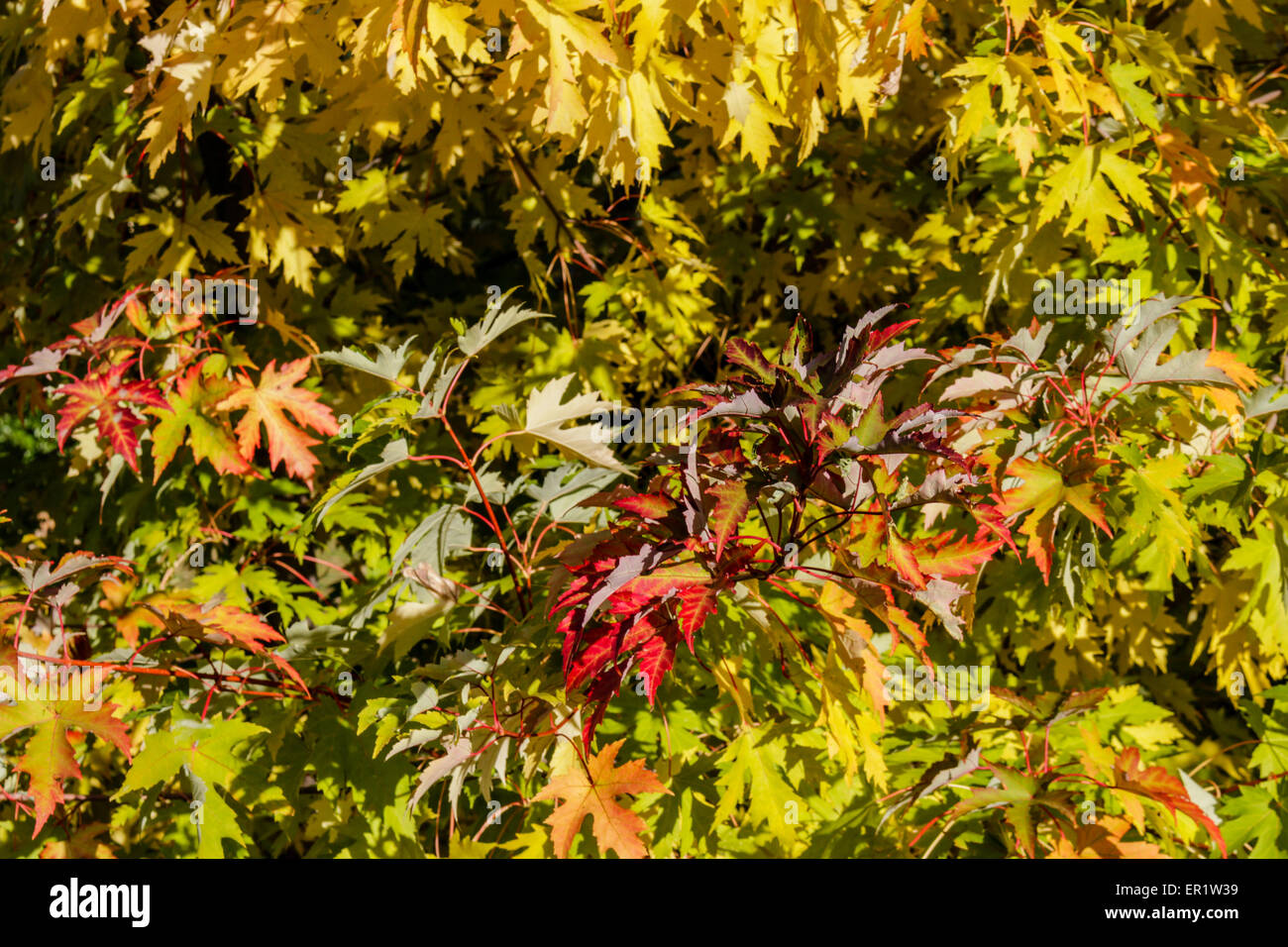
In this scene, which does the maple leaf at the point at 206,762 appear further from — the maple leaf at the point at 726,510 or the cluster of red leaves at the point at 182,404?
the maple leaf at the point at 726,510

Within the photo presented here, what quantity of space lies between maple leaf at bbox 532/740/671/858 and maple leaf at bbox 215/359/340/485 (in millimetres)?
1053

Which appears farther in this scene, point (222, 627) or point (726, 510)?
point (222, 627)

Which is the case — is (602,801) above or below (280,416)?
below

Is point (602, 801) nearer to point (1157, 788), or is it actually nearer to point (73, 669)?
point (1157, 788)

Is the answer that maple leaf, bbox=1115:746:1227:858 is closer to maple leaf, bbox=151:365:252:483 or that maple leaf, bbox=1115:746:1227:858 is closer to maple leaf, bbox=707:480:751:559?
maple leaf, bbox=707:480:751:559

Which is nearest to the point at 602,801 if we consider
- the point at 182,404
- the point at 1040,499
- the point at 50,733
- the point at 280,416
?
the point at 1040,499

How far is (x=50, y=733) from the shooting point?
175 cm

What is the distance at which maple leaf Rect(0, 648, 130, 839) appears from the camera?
171 centimetres

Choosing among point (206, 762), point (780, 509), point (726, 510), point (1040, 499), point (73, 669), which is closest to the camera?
point (726, 510)

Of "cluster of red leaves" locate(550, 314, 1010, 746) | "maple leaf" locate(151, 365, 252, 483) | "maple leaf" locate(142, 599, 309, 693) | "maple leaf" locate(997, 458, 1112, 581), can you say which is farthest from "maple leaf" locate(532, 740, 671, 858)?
"maple leaf" locate(151, 365, 252, 483)

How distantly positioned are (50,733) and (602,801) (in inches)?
40.7

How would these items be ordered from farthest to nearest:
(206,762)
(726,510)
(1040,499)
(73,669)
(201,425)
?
1. (201,425)
2. (73,669)
3. (206,762)
4. (1040,499)
5. (726,510)

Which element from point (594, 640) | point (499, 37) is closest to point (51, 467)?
point (499, 37)

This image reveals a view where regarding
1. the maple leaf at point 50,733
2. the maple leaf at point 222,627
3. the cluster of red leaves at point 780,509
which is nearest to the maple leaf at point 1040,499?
the cluster of red leaves at point 780,509
